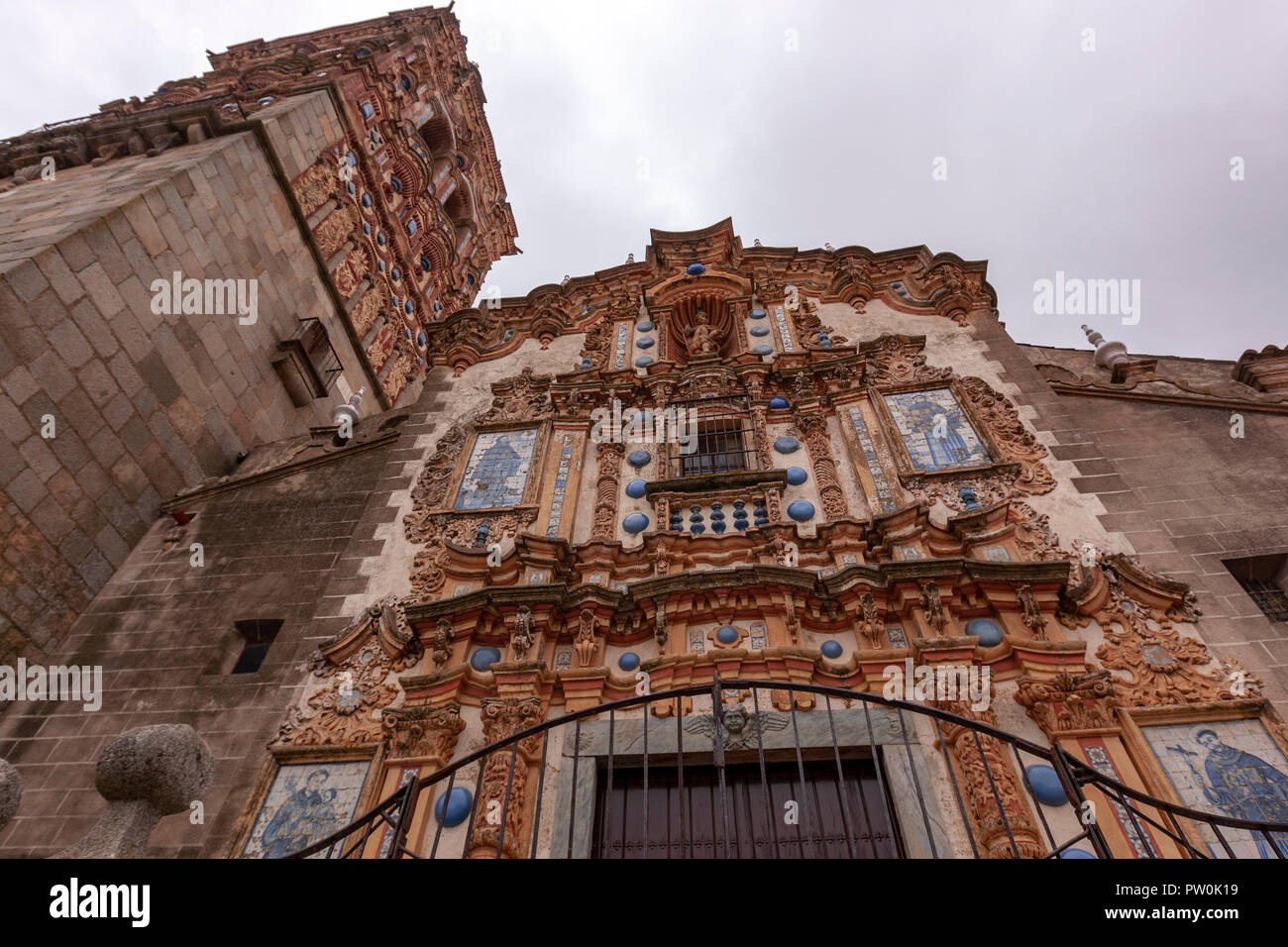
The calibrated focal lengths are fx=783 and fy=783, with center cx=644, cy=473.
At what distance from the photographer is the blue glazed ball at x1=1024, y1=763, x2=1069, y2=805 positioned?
19.6ft

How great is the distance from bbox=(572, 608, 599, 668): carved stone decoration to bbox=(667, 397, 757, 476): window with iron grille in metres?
2.82

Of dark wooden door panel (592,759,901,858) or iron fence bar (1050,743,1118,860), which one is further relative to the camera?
dark wooden door panel (592,759,901,858)

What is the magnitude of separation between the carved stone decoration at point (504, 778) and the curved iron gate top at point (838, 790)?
0.02 m

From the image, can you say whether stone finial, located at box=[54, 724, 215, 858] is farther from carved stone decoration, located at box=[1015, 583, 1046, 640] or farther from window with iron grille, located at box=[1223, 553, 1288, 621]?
window with iron grille, located at box=[1223, 553, 1288, 621]

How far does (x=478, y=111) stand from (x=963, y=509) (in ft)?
89.2

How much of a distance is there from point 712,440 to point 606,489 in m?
1.92

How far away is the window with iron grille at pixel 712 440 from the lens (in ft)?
34.2

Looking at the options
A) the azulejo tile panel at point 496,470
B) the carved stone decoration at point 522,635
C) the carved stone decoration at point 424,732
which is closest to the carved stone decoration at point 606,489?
the azulejo tile panel at point 496,470

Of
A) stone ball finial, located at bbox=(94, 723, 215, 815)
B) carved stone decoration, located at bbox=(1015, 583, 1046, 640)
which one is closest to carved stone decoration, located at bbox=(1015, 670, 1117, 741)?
carved stone decoration, located at bbox=(1015, 583, 1046, 640)

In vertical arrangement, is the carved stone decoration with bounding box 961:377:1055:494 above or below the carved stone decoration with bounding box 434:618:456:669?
above

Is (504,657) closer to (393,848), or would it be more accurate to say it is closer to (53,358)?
(393,848)

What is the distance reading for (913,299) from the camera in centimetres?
1293

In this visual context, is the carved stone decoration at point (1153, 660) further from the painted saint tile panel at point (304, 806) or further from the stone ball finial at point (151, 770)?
the stone ball finial at point (151, 770)
